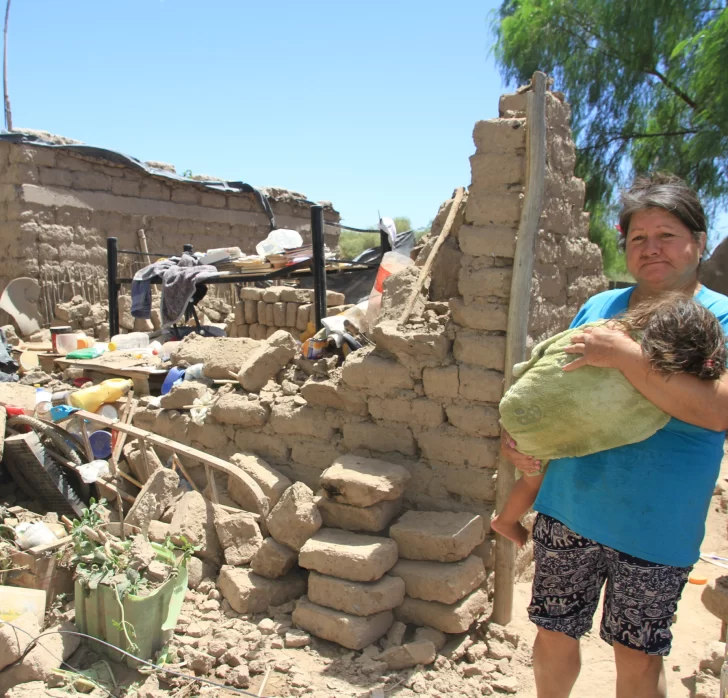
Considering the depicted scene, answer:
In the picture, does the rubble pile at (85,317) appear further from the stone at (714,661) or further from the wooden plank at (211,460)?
the stone at (714,661)

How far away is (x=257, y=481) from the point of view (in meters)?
4.05

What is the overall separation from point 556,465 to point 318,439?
7.17ft

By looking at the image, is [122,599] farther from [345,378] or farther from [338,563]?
[345,378]

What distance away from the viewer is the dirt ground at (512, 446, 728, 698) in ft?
9.92

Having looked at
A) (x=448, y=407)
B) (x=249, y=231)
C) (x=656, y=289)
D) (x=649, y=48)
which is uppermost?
(x=649, y=48)

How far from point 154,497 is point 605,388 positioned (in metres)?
3.02

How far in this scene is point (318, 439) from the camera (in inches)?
162

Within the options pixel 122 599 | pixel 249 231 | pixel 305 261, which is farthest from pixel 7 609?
pixel 249 231

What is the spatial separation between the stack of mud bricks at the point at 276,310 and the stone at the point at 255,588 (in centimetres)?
332

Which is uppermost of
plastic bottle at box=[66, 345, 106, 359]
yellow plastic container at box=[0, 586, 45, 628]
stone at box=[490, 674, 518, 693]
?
plastic bottle at box=[66, 345, 106, 359]

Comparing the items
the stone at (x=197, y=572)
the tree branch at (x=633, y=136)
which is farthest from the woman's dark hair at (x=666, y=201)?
the tree branch at (x=633, y=136)

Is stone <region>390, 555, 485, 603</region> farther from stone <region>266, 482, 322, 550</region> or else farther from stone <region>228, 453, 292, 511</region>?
stone <region>228, 453, 292, 511</region>

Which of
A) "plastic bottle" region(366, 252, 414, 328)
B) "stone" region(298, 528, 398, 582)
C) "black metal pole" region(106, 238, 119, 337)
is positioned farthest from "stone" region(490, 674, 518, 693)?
"black metal pole" region(106, 238, 119, 337)

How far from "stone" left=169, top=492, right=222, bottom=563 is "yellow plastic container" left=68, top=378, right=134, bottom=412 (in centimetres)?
146
